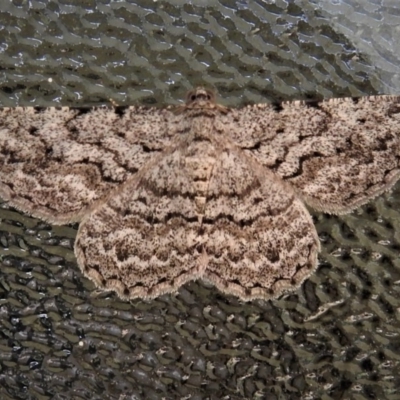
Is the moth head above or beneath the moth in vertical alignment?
above

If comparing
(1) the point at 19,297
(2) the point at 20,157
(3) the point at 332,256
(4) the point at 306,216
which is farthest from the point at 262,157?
(1) the point at 19,297

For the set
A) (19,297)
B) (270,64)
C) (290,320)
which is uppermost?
(270,64)

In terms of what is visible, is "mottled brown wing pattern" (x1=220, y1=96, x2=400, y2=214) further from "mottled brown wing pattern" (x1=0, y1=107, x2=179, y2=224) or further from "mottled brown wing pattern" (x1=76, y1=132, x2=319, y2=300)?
"mottled brown wing pattern" (x1=0, y1=107, x2=179, y2=224)

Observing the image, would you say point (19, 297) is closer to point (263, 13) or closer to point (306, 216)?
point (306, 216)

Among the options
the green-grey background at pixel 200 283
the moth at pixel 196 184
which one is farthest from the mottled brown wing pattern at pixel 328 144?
the green-grey background at pixel 200 283

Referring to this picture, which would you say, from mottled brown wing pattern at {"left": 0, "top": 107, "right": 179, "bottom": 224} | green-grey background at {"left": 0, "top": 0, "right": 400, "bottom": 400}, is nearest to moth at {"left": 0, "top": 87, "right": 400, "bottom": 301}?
mottled brown wing pattern at {"left": 0, "top": 107, "right": 179, "bottom": 224}

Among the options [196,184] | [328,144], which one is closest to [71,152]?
[196,184]
